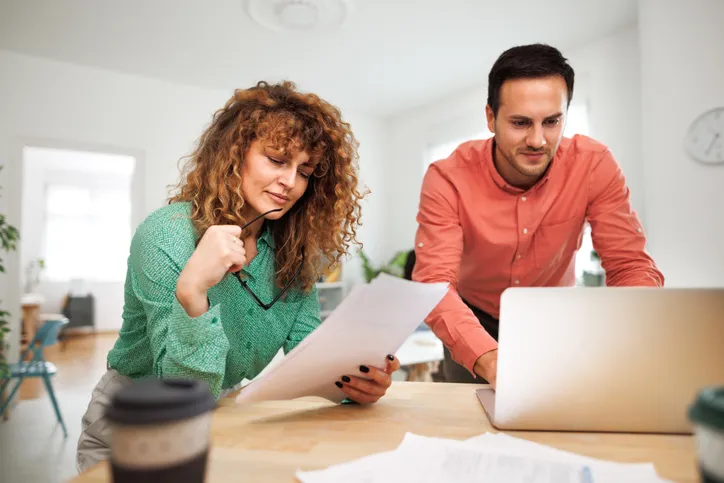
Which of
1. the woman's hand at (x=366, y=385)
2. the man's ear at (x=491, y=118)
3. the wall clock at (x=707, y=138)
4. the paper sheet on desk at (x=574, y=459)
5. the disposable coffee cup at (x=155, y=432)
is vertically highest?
the wall clock at (x=707, y=138)

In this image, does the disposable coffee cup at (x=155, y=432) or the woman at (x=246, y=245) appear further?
the woman at (x=246, y=245)

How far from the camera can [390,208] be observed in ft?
21.2

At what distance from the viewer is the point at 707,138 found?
9.89ft

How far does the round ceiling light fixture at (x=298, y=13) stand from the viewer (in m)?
3.50

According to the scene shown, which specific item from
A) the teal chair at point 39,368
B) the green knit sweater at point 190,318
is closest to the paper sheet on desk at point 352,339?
the green knit sweater at point 190,318

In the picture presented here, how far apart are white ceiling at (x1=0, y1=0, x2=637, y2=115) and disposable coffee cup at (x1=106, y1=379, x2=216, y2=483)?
144 inches

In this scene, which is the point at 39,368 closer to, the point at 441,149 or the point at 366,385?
the point at 366,385

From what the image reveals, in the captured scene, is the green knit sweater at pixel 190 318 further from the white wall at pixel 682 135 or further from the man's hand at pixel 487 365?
the white wall at pixel 682 135

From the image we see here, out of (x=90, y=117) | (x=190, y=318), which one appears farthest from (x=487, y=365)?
(x=90, y=117)

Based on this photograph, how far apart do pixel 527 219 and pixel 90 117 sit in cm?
454

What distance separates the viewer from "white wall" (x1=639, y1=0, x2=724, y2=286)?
2994 millimetres

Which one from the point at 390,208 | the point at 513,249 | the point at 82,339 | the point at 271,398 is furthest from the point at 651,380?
the point at 82,339

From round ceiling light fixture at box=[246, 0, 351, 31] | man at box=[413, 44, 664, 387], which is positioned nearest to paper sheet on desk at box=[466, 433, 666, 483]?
man at box=[413, 44, 664, 387]

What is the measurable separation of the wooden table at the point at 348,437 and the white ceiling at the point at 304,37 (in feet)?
10.8
